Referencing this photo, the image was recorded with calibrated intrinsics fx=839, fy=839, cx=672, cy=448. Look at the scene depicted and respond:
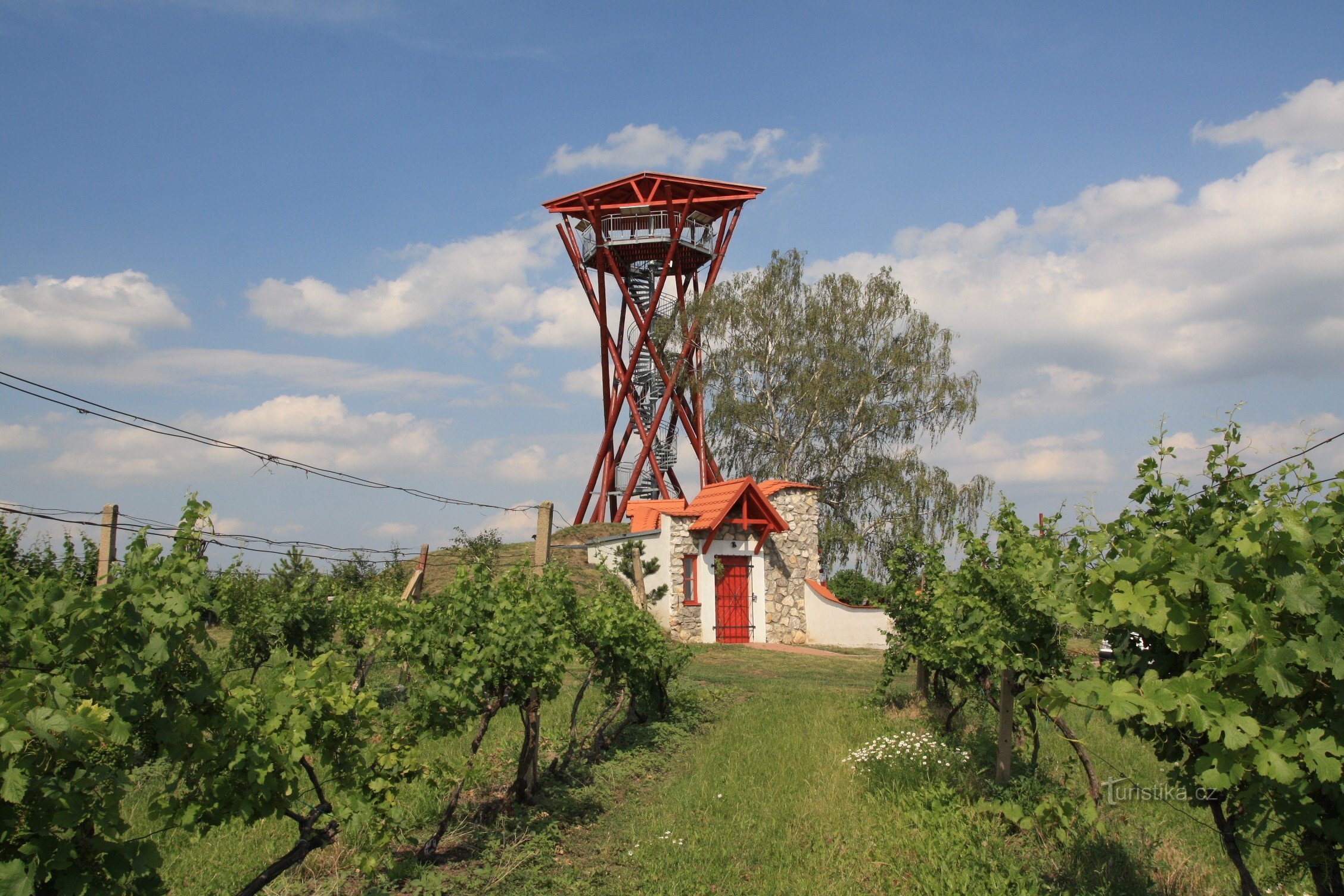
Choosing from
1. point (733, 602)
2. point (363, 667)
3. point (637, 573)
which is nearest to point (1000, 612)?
point (363, 667)

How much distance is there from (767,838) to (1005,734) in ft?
6.43

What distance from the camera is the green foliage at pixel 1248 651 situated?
2.70 meters

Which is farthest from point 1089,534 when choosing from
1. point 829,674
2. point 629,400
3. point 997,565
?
point 629,400

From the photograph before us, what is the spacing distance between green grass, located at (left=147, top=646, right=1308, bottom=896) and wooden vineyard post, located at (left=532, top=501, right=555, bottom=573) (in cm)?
273

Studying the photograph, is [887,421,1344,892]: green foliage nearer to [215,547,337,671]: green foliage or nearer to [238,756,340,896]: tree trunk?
[238,756,340,896]: tree trunk

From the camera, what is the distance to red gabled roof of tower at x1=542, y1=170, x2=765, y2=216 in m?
24.4

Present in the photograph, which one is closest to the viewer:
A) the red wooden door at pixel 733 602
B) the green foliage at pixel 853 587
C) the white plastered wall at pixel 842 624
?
the red wooden door at pixel 733 602

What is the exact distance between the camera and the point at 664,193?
24.7 metres

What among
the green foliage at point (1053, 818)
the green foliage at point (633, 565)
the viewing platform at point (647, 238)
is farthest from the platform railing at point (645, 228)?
the green foliage at point (1053, 818)

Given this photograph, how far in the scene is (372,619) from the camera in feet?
32.6

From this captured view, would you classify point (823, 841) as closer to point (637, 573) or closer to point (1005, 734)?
point (1005, 734)

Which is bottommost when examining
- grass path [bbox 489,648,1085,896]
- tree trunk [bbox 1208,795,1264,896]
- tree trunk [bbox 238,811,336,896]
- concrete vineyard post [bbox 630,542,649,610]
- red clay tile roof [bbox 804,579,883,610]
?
grass path [bbox 489,648,1085,896]

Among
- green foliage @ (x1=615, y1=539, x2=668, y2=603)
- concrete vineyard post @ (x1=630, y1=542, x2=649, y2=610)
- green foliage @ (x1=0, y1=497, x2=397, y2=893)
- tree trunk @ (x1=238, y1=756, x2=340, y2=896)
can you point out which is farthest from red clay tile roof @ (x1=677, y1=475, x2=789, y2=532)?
green foliage @ (x1=0, y1=497, x2=397, y2=893)

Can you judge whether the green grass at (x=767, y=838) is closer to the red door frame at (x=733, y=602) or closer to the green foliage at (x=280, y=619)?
the green foliage at (x=280, y=619)
